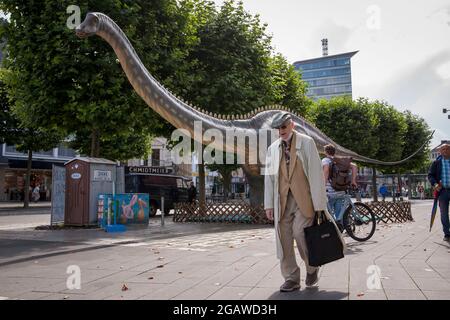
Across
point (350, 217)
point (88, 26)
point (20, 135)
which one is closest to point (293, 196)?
point (350, 217)

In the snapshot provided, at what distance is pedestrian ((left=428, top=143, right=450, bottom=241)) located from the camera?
8.55 meters

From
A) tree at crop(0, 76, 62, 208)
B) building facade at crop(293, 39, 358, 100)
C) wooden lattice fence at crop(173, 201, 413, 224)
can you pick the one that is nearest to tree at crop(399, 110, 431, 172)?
wooden lattice fence at crop(173, 201, 413, 224)

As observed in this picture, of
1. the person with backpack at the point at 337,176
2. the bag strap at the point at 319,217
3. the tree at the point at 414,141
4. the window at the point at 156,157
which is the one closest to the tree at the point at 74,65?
the person with backpack at the point at 337,176

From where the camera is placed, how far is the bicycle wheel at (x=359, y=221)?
346 inches

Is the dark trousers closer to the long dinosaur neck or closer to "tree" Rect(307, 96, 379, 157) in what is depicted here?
the long dinosaur neck

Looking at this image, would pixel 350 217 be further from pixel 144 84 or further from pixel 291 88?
pixel 291 88

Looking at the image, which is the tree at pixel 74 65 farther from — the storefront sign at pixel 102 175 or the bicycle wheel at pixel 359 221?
the bicycle wheel at pixel 359 221

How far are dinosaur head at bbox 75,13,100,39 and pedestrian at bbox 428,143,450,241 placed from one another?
285 inches

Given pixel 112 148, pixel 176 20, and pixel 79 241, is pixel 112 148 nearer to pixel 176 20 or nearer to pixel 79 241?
pixel 176 20

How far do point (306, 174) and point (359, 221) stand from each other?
181 inches

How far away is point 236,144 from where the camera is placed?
11750mm
